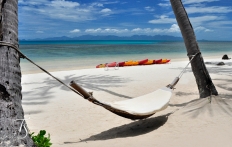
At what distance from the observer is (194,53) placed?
4148mm

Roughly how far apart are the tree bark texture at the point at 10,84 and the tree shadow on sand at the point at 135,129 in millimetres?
1368

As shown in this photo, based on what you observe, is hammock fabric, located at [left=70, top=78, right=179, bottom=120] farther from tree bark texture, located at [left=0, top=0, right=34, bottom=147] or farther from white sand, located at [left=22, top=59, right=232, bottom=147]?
tree bark texture, located at [left=0, top=0, right=34, bottom=147]

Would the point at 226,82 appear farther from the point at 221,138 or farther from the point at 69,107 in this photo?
the point at 221,138

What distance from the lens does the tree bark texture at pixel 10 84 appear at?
5.66 feet

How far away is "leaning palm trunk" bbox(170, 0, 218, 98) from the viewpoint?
13.5 feet

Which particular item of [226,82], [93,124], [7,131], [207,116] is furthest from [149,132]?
[226,82]

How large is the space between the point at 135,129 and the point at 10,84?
6.11 ft

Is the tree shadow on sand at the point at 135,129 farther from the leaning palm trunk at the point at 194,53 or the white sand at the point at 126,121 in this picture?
the leaning palm trunk at the point at 194,53

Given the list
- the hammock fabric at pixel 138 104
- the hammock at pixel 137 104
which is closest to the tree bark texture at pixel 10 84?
the hammock at pixel 137 104

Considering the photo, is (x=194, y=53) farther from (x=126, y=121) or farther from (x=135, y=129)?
(x=135, y=129)

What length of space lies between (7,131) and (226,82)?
6013mm

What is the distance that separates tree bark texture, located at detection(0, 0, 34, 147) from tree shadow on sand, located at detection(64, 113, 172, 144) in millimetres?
1368

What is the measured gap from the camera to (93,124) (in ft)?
13.3

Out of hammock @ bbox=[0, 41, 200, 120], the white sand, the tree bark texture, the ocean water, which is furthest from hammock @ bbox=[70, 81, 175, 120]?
the ocean water
